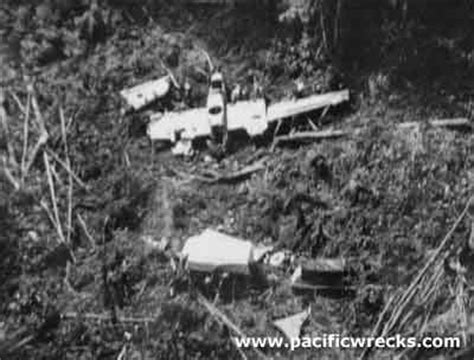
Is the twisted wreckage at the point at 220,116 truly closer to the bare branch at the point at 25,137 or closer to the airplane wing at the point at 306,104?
the airplane wing at the point at 306,104

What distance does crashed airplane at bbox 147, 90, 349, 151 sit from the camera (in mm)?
7180

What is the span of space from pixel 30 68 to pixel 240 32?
227cm

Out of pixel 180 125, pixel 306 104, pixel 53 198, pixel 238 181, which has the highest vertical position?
pixel 306 104

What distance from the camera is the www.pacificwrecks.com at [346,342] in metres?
5.39

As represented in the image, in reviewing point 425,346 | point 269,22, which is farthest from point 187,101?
point 425,346

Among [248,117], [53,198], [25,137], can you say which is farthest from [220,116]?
[25,137]

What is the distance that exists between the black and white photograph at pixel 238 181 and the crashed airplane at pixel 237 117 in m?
0.02

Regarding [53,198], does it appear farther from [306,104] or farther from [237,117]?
[306,104]

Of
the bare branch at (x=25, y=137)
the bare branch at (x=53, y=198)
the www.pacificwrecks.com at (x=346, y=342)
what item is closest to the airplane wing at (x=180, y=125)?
the bare branch at (x=53, y=198)

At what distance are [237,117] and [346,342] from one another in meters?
2.57

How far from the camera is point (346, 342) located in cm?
558

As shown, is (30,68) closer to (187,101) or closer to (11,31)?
(11,31)

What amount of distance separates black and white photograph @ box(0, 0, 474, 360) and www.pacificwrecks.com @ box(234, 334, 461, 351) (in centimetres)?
1

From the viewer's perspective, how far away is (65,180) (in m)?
7.16
